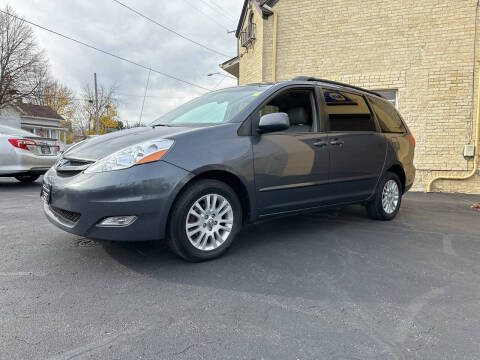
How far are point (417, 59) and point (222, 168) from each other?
25.2 ft

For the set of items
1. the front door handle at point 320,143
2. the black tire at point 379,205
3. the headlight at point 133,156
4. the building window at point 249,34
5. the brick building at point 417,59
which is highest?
the building window at point 249,34

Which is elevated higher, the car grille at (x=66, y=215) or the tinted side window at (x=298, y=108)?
the tinted side window at (x=298, y=108)

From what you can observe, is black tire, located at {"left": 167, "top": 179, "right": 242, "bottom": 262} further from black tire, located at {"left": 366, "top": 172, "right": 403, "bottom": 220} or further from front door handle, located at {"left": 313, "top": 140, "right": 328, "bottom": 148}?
black tire, located at {"left": 366, "top": 172, "right": 403, "bottom": 220}

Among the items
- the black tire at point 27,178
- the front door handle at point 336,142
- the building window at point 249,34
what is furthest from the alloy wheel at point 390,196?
the building window at point 249,34

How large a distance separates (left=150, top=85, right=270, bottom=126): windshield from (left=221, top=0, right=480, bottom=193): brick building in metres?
6.01

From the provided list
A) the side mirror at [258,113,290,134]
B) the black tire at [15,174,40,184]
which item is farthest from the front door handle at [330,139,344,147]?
the black tire at [15,174,40,184]

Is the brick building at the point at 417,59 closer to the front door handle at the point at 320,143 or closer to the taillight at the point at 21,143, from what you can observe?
the front door handle at the point at 320,143

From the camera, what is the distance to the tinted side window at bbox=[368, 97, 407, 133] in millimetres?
4684

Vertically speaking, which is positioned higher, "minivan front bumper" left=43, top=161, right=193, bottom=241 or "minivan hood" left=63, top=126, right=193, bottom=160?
"minivan hood" left=63, top=126, right=193, bottom=160

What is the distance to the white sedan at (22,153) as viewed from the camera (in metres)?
6.63

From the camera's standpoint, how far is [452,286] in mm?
2658

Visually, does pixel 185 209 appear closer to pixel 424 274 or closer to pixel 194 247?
pixel 194 247

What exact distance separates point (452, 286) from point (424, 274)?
25cm

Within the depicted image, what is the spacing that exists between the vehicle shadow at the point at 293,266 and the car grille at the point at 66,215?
535 millimetres
